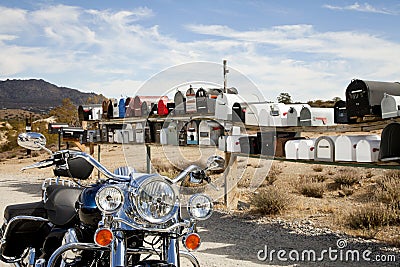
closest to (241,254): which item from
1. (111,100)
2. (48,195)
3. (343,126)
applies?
(343,126)

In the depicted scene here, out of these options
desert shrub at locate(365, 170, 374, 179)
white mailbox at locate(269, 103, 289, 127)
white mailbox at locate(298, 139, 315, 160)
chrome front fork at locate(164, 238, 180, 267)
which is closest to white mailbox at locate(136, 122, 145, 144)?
white mailbox at locate(269, 103, 289, 127)

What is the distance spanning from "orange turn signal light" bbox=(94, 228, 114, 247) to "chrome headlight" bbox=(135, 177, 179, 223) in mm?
189

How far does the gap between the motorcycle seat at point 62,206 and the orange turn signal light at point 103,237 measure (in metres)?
0.93

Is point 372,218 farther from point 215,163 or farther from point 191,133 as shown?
point 215,163

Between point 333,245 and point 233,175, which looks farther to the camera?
point 233,175

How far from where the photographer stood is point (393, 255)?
5.90 metres

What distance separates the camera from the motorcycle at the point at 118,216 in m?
2.46

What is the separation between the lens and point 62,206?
337cm

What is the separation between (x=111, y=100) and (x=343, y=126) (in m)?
7.17

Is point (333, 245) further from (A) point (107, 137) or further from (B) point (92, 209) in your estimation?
(A) point (107, 137)

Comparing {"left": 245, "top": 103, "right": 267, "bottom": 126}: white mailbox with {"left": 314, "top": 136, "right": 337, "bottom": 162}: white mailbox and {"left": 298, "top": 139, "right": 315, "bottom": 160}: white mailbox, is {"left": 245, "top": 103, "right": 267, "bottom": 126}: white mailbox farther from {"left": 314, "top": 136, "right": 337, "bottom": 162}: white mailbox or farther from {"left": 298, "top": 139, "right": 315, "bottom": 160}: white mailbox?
{"left": 314, "top": 136, "right": 337, "bottom": 162}: white mailbox

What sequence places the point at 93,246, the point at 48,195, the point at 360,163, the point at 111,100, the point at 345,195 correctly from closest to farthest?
the point at 93,246 → the point at 48,195 → the point at 360,163 → the point at 345,195 → the point at 111,100

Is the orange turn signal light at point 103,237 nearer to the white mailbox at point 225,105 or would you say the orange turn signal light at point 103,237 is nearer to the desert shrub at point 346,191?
the white mailbox at point 225,105

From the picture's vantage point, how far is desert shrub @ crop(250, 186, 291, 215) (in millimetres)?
8688
